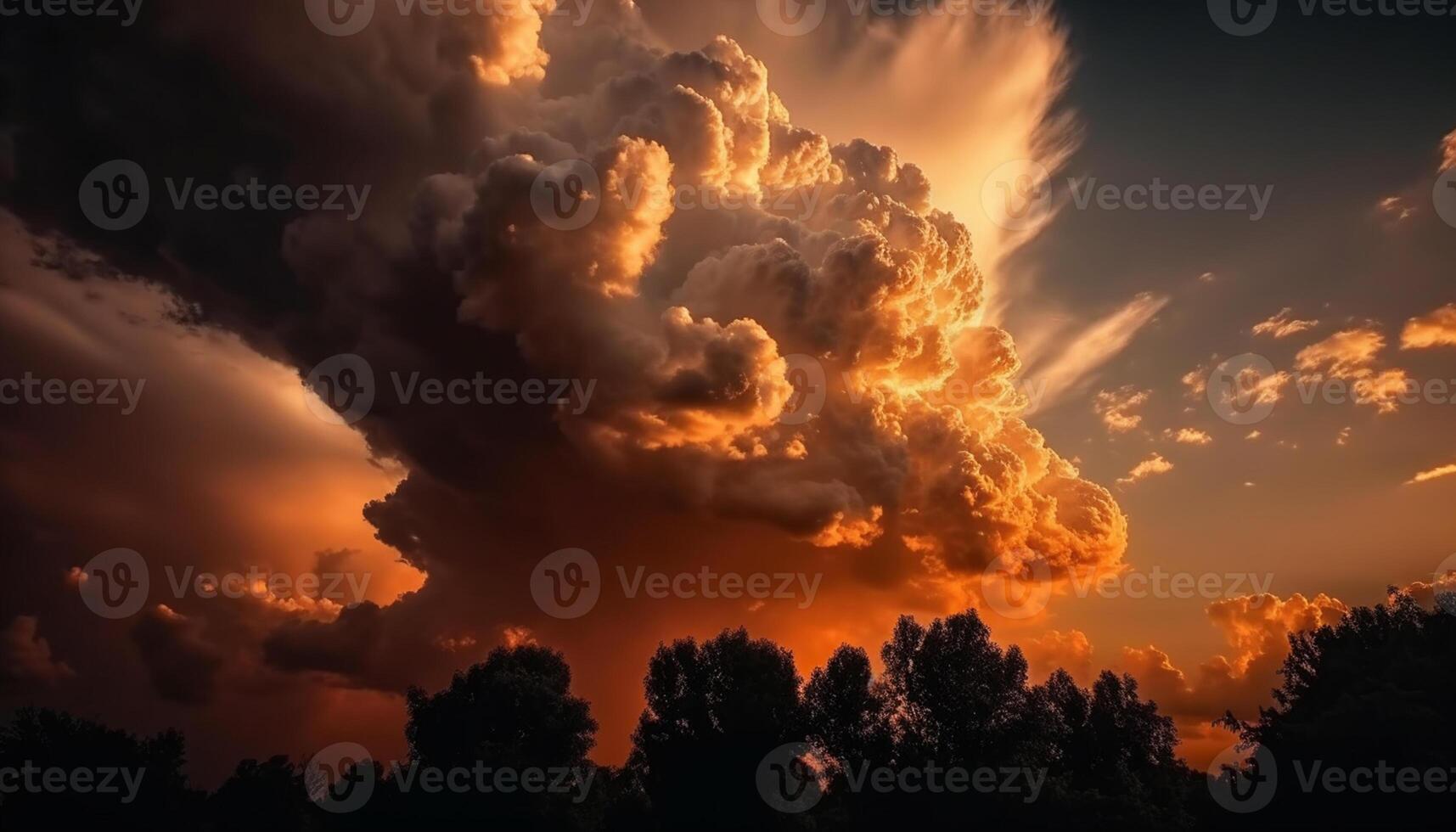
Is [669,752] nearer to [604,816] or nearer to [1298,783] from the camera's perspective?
[604,816]

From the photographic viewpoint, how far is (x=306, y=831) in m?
75.6

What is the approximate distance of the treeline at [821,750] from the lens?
197 ft

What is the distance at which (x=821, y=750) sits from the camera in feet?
269

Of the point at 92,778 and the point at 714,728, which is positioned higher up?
the point at 714,728

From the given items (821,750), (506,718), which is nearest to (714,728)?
(821,750)

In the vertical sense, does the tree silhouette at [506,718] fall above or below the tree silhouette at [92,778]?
above

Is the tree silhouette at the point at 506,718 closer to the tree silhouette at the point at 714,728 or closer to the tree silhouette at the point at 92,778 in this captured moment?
the tree silhouette at the point at 714,728

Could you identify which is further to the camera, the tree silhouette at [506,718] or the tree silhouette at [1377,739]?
the tree silhouette at [506,718]

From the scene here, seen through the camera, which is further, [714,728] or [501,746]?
[714,728]

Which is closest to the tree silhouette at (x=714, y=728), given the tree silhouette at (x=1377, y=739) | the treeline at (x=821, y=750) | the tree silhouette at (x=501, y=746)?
the treeline at (x=821, y=750)

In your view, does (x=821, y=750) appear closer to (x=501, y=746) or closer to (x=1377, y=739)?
(x=501, y=746)

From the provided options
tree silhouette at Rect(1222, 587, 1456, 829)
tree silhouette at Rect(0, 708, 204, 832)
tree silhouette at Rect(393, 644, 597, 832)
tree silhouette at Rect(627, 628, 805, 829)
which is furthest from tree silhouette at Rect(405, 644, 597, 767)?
tree silhouette at Rect(1222, 587, 1456, 829)

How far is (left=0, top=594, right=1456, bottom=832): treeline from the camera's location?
60188mm

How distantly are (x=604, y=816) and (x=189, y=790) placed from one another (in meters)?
41.3
